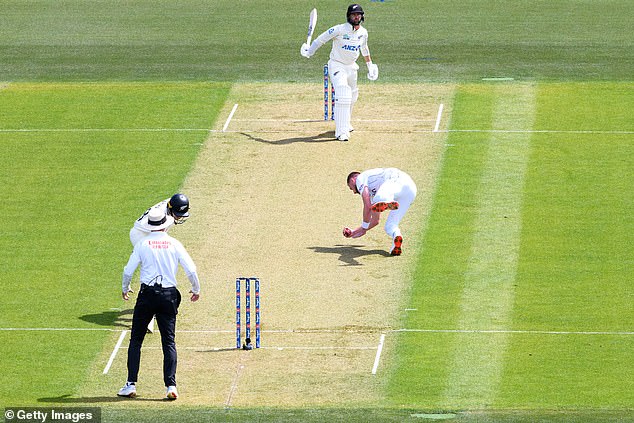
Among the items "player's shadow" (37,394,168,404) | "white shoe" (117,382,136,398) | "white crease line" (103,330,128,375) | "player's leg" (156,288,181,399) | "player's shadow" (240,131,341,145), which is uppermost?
"player's leg" (156,288,181,399)

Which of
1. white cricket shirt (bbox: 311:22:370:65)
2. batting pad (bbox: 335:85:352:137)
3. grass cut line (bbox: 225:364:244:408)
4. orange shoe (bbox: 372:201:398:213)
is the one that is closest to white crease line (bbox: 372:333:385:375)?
grass cut line (bbox: 225:364:244:408)

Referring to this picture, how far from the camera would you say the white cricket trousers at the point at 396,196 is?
25828 mm

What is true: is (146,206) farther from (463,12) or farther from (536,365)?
(463,12)

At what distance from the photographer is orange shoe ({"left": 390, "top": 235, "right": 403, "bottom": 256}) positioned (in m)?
26.1

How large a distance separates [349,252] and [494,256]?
2452mm

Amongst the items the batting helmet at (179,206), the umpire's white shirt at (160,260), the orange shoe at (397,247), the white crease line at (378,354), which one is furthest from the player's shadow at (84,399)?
the orange shoe at (397,247)

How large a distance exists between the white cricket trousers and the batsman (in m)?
6.09

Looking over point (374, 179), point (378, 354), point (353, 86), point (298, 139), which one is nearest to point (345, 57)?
point (353, 86)

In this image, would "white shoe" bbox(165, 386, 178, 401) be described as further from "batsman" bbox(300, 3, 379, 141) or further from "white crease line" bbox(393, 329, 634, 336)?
"batsman" bbox(300, 3, 379, 141)

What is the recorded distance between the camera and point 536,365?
2172cm

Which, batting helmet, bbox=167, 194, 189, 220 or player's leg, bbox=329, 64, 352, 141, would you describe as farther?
player's leg, bbox=329, 64, 352, 141

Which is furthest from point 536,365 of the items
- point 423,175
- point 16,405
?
point 423,175

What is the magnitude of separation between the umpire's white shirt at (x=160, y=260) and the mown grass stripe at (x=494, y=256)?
390cm

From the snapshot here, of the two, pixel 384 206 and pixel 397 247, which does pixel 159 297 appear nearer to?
pixel 384 206
